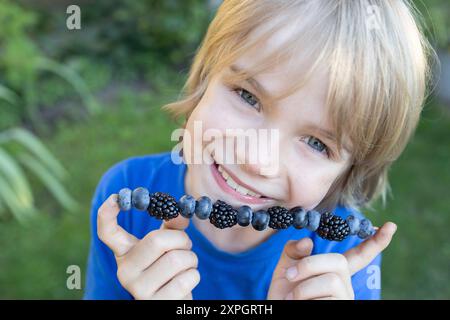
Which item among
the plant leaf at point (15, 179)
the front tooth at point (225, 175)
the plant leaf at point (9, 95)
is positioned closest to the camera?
the front tooth at point (225, 175)

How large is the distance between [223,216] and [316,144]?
21 centimetres

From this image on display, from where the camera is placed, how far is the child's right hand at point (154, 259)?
99 cm

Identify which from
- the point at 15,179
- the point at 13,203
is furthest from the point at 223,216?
the point at 13,203

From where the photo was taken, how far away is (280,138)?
102 centimetres

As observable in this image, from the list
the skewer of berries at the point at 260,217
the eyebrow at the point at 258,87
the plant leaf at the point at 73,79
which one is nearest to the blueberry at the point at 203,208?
the skewer of berries at the point at 260,217

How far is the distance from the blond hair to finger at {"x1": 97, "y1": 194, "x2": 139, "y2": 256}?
1.03 ft

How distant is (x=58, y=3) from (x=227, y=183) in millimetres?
2741

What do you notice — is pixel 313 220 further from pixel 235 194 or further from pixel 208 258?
pixel 208 258

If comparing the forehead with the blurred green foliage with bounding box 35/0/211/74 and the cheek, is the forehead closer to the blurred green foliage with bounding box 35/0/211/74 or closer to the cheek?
the cheek

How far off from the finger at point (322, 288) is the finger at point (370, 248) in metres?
0.06

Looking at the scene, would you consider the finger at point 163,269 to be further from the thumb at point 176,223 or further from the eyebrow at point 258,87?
the eyebrow at point 258,87
